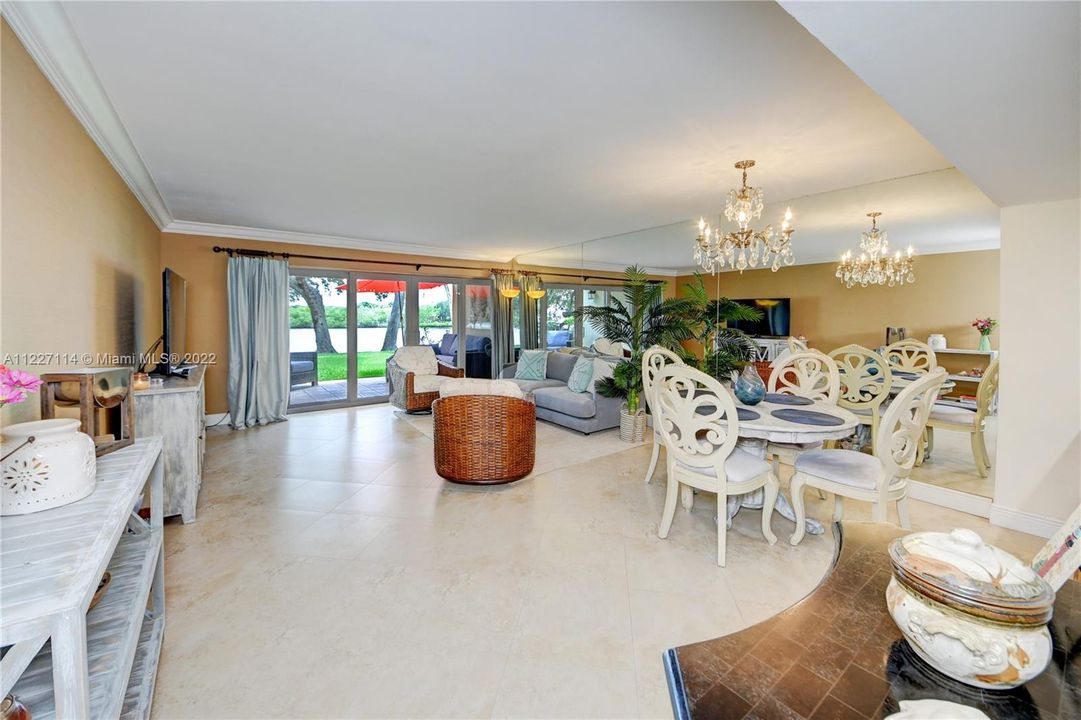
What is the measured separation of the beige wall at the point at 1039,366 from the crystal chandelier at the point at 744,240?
4.36ft

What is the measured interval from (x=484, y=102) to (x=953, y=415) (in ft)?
12.8

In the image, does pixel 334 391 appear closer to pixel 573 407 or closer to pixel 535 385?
pixel 535 385

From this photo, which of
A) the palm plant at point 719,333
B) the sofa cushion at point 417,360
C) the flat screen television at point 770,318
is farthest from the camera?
the sofa cushion at point 417,360

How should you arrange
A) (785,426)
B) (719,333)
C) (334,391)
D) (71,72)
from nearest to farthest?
(71,72) < (785,426) < (719,333) < (334,391)

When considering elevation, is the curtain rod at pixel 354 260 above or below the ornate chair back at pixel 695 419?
above

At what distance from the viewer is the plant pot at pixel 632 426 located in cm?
474

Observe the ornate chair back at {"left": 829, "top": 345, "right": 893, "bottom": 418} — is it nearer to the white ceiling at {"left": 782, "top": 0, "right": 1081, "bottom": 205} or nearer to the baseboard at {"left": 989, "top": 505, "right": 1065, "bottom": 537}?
the baseboard at {"left": 989, "top": 505, "right": 1065, "bottom": 537}

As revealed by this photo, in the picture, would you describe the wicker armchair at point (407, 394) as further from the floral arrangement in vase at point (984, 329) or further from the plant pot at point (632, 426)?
the floral arrangement in vase at point (984, 329)

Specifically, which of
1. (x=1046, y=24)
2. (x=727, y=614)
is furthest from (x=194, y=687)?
(x=1046, y=24)

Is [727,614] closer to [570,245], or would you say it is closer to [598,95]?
[598,95]

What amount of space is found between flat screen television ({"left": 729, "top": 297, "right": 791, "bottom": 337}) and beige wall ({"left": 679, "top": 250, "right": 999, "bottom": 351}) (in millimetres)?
58

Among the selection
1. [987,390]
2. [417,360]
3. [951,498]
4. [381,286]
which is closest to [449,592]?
[951,498]

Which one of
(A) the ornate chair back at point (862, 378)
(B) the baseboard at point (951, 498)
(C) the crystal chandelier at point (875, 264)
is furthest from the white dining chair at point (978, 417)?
(C) the crystal chandelier at point (875, 264)

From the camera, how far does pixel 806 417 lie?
8.38 ft
